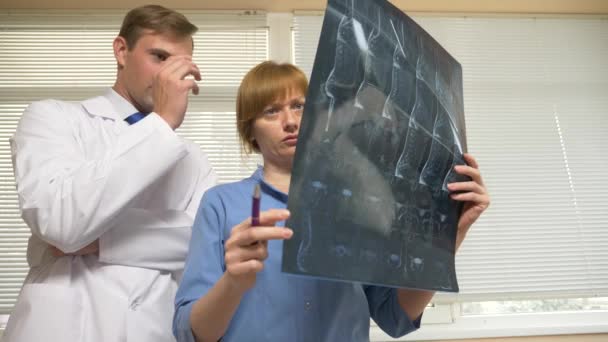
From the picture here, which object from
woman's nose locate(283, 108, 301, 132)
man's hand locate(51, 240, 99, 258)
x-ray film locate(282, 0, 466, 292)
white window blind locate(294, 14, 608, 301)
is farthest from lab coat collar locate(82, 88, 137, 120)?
white window blind locate(294, 14, 608, 301)

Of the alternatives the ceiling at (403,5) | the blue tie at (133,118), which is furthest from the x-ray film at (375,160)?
the ceiling at (403,5)

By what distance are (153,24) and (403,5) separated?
153 cm

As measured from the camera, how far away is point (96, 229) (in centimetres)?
82

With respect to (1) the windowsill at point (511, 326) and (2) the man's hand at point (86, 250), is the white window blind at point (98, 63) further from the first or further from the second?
(2) the man's hand at point (86, 250)

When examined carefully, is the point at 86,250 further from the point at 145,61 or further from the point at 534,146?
the point at 534,146

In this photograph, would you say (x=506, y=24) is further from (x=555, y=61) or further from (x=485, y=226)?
(x=485, y=226)

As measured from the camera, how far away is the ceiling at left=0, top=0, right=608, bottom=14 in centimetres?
227

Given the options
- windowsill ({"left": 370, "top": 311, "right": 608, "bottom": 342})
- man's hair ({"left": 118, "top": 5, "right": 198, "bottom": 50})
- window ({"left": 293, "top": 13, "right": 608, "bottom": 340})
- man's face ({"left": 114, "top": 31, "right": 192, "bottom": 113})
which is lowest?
windowsill ({"left": 370, "top": 311, "right": 608, "bottom": 342})

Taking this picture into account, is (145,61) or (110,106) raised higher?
(145,61)

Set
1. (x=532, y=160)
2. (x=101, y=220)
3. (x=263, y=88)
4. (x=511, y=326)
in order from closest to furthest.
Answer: (x=101, y=220) → (x=263, y=88) → (x=511, y=326) → (x=532, y=160)

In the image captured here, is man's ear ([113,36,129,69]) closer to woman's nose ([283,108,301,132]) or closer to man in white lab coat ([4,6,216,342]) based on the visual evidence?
man in white lab coat ([4,6,216,342])

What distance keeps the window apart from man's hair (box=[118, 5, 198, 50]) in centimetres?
111

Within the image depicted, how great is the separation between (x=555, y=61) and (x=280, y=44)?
137 centimetres

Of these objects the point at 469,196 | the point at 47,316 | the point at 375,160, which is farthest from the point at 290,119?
the point at 47,316
